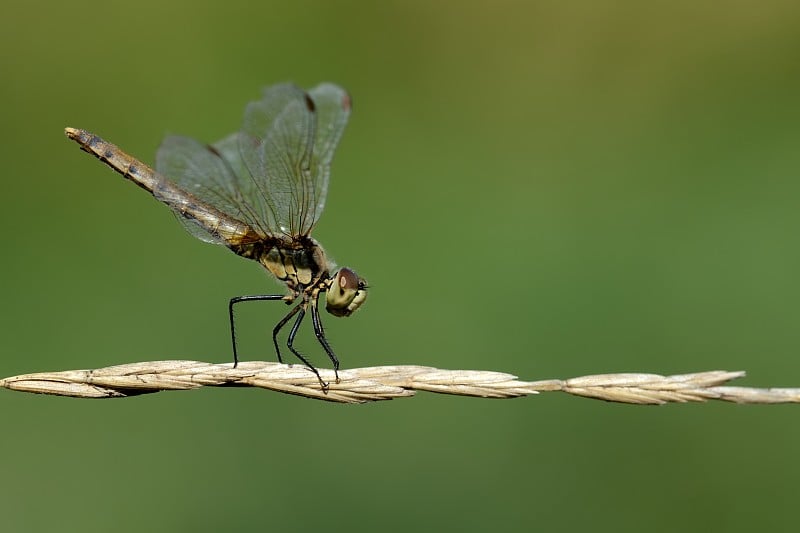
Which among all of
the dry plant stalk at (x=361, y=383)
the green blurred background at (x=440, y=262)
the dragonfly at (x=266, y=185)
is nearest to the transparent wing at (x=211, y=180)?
the dragonfly at (x=266, y=185)

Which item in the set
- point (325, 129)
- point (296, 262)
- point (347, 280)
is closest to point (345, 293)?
point (347, 280)

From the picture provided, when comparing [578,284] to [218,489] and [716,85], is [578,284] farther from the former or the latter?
A: [716,85]

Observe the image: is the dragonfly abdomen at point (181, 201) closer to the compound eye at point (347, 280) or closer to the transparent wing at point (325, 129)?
the transparent wing at point (325, 129)

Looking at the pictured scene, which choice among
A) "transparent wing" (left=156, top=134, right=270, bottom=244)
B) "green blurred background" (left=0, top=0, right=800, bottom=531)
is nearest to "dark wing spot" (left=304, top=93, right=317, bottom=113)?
"transparent wing" (left=156, top=134, right=270, bottom=244)

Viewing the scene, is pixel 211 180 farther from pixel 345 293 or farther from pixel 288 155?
pixel 345 293

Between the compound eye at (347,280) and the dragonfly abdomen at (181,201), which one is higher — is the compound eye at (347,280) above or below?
below

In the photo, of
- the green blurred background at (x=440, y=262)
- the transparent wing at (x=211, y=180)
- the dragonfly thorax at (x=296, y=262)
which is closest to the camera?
the dragonfly thorax at (x=296, y=262)

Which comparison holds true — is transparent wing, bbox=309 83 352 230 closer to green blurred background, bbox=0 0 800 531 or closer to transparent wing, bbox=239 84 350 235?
transparent wing, bbox=239 84 350 235
